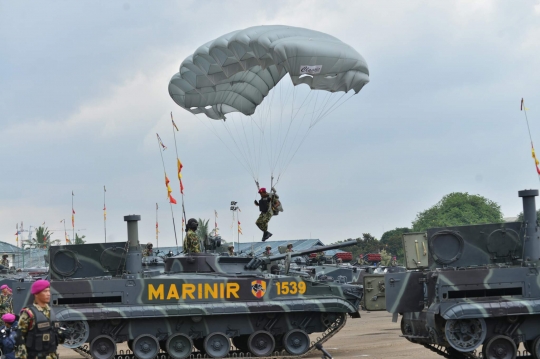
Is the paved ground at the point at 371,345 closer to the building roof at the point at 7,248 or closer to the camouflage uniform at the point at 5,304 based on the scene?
the camouflage uniform at the point at 5,304

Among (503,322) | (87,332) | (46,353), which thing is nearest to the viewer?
(46,353)

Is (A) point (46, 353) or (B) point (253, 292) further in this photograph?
(B) point (253, 292)

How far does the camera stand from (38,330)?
1142 centimetres

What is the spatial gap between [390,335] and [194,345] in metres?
5.92

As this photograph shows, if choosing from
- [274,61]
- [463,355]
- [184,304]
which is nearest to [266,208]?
[274,61]

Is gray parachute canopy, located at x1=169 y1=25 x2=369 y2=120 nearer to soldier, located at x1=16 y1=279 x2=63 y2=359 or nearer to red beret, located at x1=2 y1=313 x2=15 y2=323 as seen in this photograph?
red beret, located at x1=2 y1=313 x2=15 y2=323

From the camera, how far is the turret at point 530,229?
718 inches

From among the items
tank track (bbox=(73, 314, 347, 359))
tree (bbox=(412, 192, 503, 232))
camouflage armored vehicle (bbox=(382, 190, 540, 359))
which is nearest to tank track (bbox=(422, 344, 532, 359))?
camouflage armored vehicle (bbox=(382, 190, 540, 359))

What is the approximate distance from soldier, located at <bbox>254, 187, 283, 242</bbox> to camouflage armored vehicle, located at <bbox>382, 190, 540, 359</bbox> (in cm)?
825

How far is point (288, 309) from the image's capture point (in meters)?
→ 21.3

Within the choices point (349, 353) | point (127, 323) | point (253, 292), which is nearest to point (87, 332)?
point (127, 323)

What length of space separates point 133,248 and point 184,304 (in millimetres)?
1857

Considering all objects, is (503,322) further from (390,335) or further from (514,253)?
(390,335)

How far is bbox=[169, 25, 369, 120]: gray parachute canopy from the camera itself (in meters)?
25.2
